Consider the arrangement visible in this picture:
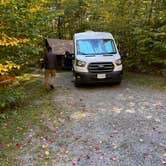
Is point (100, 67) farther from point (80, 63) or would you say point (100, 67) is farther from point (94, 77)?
point (80, 63)

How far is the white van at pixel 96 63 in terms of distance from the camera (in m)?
12.8

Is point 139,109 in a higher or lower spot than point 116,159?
lower

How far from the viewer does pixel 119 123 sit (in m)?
8.69

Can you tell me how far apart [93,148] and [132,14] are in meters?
12.1

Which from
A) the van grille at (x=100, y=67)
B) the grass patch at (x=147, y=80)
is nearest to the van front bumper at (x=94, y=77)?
the van grille at (x=100, y=67)

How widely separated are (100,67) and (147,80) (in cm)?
282

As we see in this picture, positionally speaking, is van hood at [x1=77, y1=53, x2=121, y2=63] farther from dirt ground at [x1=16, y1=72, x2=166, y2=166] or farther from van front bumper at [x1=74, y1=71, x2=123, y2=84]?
dirt ground at [x1=16, y1=72, x2=166, y2=166]

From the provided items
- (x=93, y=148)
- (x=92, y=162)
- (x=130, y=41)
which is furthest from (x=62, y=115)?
(x=130, y=41)

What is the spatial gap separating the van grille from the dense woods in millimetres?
2192

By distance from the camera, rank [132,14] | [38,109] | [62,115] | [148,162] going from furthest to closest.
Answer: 1. [132,14]
2. [38,109]
3. [62,115]
4. [148,162]

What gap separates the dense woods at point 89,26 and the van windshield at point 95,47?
5.66 ft

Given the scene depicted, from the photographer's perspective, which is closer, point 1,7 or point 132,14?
point 1,7

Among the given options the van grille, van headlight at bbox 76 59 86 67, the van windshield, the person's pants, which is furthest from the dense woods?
the van grille

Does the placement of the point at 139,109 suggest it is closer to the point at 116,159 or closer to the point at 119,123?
the point at 119,123
